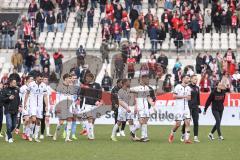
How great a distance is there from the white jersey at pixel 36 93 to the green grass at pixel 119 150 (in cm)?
121

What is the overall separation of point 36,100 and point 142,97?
3368 mm

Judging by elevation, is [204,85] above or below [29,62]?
below

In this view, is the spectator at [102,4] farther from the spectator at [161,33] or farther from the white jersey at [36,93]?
the white jersey at [36,93]

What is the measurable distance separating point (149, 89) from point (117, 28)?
60.2 feet

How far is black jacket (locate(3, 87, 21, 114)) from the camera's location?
24484 millimetres

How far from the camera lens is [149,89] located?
2544 centimetres

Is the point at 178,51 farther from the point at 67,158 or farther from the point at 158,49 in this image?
the point at 67,158

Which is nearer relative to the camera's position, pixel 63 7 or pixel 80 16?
pixel 80 16

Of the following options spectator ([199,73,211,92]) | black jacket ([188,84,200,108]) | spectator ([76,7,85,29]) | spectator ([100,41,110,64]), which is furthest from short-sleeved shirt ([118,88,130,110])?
spectator ([76,7,85,29])

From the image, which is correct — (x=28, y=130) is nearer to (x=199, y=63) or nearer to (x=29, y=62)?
(x=199, y=63)

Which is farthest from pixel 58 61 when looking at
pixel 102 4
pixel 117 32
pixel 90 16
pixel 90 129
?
pixel 90 129

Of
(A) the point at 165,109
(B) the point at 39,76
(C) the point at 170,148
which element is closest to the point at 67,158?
(C) the point at 170,148

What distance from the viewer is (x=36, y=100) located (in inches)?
982

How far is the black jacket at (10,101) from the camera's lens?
80.3 feet
